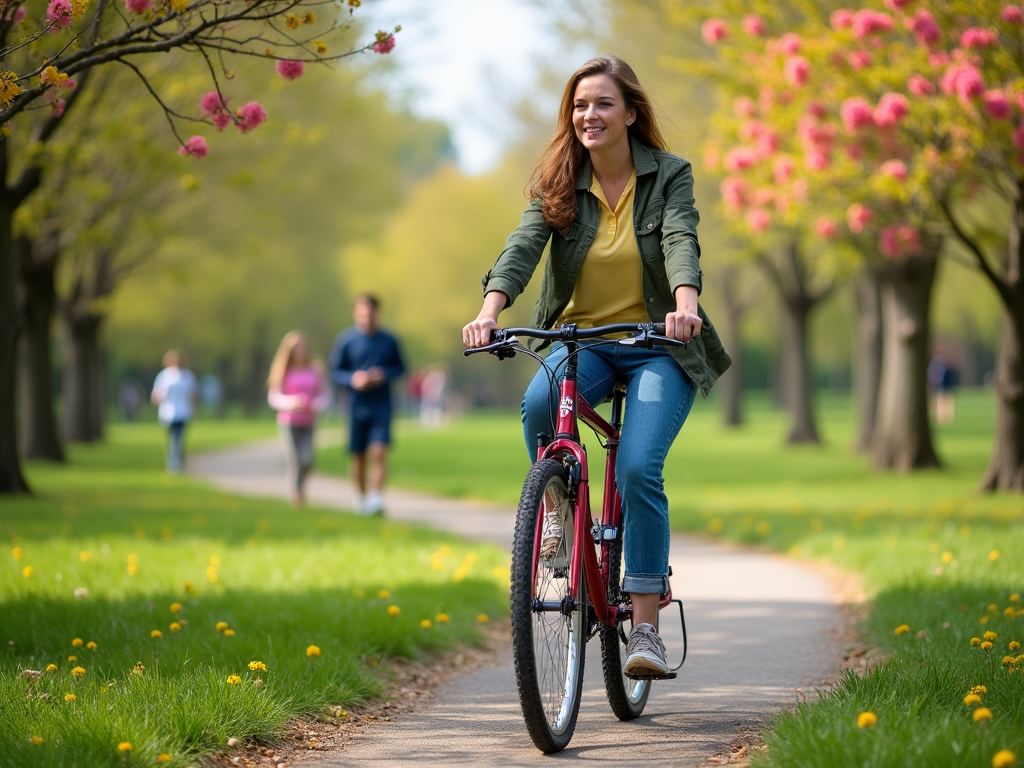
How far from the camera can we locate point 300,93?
2170cm

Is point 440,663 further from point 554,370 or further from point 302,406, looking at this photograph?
point 302,406

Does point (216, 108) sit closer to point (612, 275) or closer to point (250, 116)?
point (250, 116)

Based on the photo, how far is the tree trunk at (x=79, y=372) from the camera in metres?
24.7

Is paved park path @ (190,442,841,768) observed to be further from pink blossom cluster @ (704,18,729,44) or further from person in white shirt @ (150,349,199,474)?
person in white shirt @ (150,349,199,474)

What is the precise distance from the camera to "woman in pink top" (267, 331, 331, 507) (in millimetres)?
12586

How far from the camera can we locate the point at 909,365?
637 inches

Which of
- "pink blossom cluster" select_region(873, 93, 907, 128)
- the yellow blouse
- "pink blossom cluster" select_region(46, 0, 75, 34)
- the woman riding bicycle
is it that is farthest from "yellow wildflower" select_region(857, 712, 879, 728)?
"pink blossom cluster" select_region(873, 93, 907, 128)

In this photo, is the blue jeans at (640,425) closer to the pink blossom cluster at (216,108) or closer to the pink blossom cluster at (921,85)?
the pink blossom cluster at (216,108)

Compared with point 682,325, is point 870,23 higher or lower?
higher

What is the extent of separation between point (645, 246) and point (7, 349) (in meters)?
9.31

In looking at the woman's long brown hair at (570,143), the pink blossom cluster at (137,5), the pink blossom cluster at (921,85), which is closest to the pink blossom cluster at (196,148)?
the pink blossom cluster at (137,5)

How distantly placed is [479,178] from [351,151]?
24633mm

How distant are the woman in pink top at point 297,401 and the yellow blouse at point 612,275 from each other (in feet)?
27.7

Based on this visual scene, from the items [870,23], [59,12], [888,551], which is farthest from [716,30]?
[59,12]
